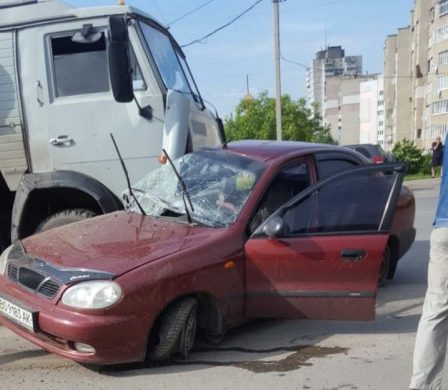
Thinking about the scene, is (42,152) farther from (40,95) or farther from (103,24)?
(103,24)

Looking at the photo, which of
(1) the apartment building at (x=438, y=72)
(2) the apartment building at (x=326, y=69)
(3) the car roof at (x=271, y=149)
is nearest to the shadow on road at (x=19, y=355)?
(3) the car roof at (x=271, y=149)

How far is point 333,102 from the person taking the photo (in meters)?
127

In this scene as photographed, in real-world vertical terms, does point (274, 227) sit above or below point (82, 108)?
below

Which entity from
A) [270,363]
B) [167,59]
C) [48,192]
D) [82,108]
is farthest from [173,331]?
[167,59]

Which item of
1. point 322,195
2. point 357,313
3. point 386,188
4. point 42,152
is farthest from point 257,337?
point 42,152

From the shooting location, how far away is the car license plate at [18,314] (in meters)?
3.57

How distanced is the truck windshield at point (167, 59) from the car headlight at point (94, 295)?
2.38m

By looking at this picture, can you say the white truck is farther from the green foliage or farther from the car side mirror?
the green foliage

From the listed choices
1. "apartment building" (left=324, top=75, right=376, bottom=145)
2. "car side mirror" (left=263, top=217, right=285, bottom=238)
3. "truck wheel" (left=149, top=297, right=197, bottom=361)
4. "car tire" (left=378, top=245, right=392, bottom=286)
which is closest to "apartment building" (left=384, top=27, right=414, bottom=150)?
"apartment building" (left=324, top=75, right=376, bottom=145)

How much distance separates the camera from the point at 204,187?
4566mm

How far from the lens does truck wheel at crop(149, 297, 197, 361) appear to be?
12.3 feet

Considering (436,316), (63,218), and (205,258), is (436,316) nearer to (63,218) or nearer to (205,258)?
(205,258)

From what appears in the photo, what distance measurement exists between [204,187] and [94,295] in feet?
4.87

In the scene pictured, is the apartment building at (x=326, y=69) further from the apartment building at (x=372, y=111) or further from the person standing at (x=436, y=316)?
the person standing at (x=436, y=316)
